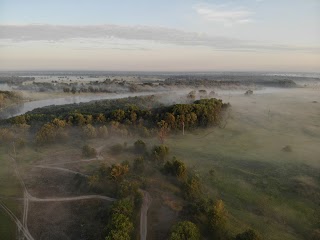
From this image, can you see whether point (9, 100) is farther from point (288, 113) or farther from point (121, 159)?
point (288, 113)

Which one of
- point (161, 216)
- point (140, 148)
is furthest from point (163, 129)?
point (161, 216)

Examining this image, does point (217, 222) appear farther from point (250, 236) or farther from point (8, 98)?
point (8, 98)

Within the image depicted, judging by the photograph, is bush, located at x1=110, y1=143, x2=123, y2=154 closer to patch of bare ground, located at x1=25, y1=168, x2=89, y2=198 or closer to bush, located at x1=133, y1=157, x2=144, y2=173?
bush, located at x1=133, y1=157, x2=144, y2=173

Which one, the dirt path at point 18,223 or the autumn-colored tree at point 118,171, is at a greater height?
the autumn-colored tree at point 118,171

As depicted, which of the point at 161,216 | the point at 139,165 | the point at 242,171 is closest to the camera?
the point at 161,216

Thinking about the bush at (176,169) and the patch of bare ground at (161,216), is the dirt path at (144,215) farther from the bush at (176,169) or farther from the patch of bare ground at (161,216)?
the bush at (176,169)

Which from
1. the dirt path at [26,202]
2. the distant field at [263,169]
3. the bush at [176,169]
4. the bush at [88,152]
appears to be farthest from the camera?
the bush at [88,152]

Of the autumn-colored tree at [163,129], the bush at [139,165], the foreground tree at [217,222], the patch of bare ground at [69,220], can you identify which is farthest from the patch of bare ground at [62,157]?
the foreground tree at [217,222]

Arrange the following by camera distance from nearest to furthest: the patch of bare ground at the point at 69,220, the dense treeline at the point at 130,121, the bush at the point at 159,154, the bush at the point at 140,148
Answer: the patch of bare ground at the point at 69,220
the bush at the point at 159,154
the bush at the point at 140,148
the dense treeline at the point at 130,121
